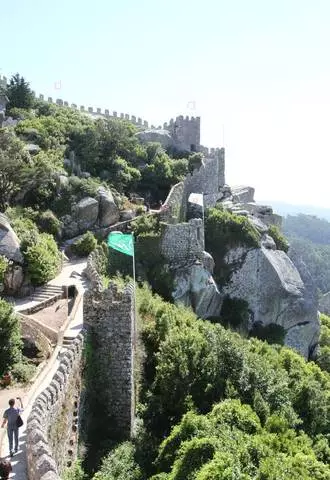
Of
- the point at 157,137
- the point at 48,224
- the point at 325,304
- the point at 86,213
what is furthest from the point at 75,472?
the point at 325,304

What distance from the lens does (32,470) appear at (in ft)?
34.1

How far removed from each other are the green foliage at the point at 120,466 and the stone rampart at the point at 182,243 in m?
16.6

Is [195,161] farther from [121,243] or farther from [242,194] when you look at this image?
[121,243]

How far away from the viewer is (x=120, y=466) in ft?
47.7

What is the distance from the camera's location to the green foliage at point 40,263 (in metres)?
24.4

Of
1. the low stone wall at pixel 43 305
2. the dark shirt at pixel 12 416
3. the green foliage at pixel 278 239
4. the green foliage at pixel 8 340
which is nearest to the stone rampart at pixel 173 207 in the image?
the green foliage at pixel 278 239

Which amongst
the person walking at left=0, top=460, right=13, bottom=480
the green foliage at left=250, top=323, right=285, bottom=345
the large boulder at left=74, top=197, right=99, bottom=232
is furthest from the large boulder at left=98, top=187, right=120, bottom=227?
the person walking at left=0, top=460, right=13, bottom=480

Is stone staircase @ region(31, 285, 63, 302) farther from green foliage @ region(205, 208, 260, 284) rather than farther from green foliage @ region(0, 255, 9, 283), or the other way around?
green foliage @ region(205, 208, 260, 284)

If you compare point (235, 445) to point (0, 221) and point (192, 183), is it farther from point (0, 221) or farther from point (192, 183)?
point (192, 183)

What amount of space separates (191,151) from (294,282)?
56.1ft

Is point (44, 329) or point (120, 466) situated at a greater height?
point (44, 329)

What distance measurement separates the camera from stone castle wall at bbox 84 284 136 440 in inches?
652

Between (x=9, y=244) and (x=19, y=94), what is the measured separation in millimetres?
25336

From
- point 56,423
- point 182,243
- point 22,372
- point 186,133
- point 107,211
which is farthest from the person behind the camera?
point 186,133
